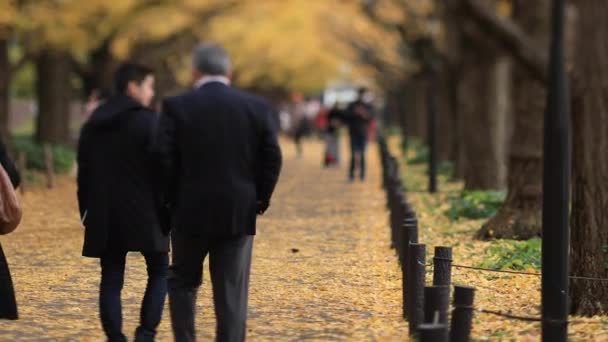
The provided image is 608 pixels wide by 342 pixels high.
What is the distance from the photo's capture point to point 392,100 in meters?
76.6

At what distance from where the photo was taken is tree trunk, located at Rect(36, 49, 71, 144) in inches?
1230

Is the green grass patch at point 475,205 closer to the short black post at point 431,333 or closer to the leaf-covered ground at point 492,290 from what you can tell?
the leaf-covered ground at point 492,290

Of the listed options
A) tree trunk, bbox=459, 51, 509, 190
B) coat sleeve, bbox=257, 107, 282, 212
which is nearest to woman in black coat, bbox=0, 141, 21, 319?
coat sleeve, bbox=257, 107, 282, 212

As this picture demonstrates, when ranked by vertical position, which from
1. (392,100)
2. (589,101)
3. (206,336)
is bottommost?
(206,336)

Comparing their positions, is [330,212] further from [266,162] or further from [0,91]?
[266,162]

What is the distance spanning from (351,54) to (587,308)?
57.8 m

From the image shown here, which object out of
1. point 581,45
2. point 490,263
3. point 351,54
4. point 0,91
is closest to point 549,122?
point 581,45

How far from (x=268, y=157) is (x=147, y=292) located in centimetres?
125

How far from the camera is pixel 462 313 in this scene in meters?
7.20

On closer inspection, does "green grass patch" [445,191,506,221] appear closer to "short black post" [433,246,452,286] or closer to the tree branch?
the tree branch

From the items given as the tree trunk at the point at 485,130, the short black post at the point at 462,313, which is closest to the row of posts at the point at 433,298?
the short black post at the point at 462,313

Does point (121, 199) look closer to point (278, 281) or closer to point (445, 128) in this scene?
point (278, 281)

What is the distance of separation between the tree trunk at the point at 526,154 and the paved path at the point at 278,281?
1358mm

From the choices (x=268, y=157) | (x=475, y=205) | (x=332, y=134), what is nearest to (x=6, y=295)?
(x=268, y=157)
